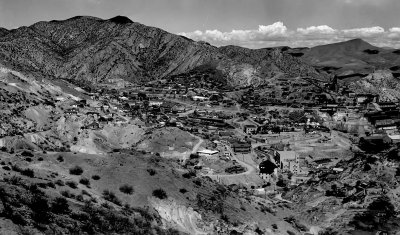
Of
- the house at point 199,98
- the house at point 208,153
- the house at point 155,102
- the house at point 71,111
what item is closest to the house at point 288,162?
the house at point 208,153

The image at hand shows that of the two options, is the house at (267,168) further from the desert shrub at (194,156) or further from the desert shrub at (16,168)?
the desert shrub at (16,168)

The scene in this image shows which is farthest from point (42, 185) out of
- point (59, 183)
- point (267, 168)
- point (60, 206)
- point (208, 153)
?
point (208, 153)

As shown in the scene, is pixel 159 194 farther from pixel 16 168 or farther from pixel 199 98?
pixel 199 98

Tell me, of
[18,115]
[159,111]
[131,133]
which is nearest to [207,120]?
[159,111]

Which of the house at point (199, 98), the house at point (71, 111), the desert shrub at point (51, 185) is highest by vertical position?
the desert shrub at point (51, 185)

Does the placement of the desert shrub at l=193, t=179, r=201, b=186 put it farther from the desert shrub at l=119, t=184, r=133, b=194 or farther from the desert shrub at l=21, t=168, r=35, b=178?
the desert shrub at l=21, t=168, r=35, b=178

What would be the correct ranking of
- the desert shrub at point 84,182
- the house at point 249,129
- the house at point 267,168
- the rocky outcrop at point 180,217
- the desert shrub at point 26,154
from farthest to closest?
the house at point 249,129, the house at point 267,168, the desert shrub at point 26,154, the desert shrub at point 84,182, the rocky outcrop at point 180,217
